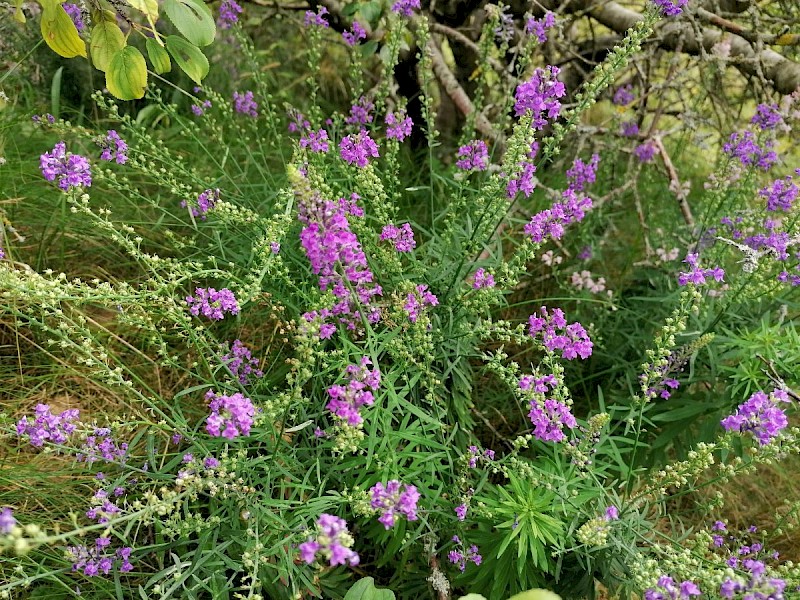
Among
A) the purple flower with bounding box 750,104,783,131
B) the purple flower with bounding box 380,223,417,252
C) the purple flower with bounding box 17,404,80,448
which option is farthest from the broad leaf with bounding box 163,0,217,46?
the purple flower with bounding box 750,104,783,131

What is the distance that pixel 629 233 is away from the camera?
4.63 meters

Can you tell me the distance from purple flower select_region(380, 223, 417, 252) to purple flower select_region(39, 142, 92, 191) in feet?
3.72

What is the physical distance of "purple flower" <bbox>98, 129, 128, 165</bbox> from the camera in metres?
2.65

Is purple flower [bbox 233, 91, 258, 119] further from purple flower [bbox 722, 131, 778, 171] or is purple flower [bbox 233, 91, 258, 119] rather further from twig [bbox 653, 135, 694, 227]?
purple flower [bbox 722, 131, 778, 171]

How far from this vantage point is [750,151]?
3176mm

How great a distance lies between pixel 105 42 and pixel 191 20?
28 cm

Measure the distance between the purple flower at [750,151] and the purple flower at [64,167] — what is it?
287 cm

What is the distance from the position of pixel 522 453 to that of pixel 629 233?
2.15 meters

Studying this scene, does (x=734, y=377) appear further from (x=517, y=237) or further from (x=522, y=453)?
(x=517, y=237)

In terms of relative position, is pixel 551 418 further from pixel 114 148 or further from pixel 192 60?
pixel 114 148

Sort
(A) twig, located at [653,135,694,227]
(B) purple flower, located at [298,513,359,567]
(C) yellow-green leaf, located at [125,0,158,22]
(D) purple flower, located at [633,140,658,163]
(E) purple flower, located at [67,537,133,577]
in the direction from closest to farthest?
(B) purple flower, located at [298,513,359,567] < (C) yellow-green leaf, located at [125,0,158,22] < (E) purple flower, located at [67,537,133,577] < (A) twig, located at [653,135,694,227] < (D) purple flower, located at [633,140,658,163]

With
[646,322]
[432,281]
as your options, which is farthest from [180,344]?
[646,322]

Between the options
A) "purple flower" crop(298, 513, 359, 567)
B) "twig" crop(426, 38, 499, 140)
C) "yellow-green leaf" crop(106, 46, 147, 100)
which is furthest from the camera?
"twig" crop(426, 38, 499, 140)

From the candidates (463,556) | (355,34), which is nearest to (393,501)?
(463,556)
